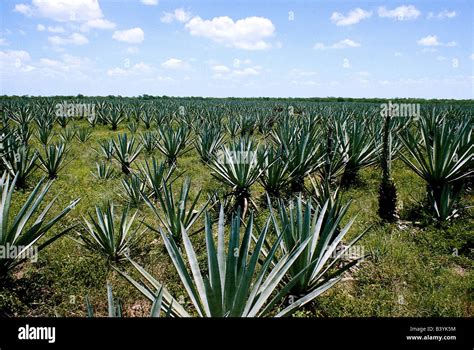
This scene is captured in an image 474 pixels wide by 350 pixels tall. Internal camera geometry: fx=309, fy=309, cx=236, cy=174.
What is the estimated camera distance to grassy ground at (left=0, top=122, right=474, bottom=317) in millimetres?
2326

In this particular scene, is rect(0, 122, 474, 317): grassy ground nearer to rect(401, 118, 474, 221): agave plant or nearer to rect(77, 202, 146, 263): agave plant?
rect(77, 202, 146, 263): agave plant

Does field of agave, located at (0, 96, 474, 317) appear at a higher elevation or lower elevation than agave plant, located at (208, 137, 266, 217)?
lower

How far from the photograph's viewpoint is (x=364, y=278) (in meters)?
2.74

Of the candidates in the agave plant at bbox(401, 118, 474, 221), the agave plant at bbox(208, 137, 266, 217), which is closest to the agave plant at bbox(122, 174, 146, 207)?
the agave plant at bbox(208, 137, 266, 217)

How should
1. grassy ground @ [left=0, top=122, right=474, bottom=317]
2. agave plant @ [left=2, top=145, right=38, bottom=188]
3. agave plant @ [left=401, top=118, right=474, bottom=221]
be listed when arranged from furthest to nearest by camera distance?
agave plant @ [left=2, top=145, right=38, bottom=188] → agave plant @ [left=401, top=118, right=474, bottom=221] → grassy ground @ [left=0, top=122, right=474, bottom=317]

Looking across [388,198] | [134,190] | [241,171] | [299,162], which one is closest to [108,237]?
[134,190]

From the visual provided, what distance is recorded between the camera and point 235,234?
155 centimetres

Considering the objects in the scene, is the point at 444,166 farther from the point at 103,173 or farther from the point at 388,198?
the point at 103,173

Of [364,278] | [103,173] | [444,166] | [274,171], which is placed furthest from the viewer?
[103,173]

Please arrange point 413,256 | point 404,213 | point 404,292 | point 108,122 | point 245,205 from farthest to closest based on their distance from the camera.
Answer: point 108,122
point 404,213
point 245,205
point 413,256
point 404,292

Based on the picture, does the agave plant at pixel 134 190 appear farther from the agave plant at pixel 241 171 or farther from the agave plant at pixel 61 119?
the agave plant at pixel 61 119
